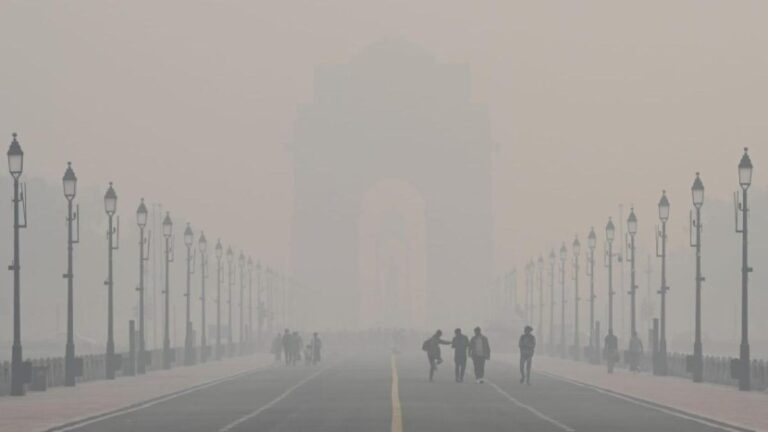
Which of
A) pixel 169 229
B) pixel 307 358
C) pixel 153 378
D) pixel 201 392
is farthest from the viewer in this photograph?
pixel 307 358

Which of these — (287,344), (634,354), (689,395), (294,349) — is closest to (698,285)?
(689,395)

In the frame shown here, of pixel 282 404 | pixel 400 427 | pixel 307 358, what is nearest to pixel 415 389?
pixel 282 404

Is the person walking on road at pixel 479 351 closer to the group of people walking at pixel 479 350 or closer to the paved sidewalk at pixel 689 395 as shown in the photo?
the group of people walking at pixel 479 350

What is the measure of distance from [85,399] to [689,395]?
16.8 metres

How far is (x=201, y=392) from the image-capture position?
6372cm

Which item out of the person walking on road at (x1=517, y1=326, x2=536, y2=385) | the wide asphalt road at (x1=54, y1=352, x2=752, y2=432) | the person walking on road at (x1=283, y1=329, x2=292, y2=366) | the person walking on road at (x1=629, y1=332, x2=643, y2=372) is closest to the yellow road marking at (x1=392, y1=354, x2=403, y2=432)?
the wide asphalt road at (x1=54, y1=352, x2=752, y2=432)

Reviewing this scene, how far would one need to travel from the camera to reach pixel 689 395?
58625 millimetres

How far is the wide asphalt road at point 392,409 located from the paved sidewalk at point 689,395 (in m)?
0.83

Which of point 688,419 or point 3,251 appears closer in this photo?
point 688,419

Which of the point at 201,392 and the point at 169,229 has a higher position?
the point at 169,229

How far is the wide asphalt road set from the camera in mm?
41750

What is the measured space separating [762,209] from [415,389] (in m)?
128

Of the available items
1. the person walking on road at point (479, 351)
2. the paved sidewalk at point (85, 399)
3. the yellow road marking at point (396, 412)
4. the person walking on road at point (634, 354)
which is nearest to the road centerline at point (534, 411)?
the yellow road marking at point (396, 412)

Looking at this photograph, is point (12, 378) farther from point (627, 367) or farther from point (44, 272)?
point (44, 272)
